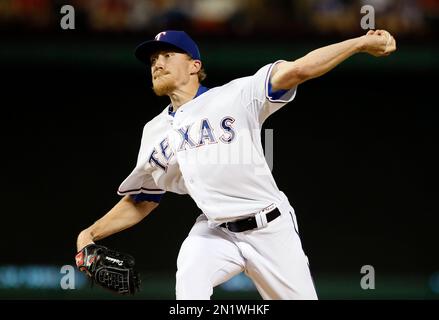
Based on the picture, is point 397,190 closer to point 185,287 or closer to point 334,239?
point 334,239

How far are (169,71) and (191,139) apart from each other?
379mm

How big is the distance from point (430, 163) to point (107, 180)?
2.49 meters

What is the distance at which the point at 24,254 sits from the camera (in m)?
5.79

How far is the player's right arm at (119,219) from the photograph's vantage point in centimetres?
372

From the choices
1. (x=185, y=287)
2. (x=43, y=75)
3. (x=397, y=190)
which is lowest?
(x=185, y=287)

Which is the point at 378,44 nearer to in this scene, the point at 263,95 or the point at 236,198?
the point at 263,95

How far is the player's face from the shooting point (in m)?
3.58

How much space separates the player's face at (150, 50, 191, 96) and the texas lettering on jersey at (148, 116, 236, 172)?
0.23 metres

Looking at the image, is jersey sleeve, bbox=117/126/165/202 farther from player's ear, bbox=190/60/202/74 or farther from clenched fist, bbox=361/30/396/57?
clenched fist, bbox=361/30/396/57

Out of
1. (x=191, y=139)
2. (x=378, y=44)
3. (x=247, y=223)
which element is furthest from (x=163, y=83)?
(x=378, y=44)

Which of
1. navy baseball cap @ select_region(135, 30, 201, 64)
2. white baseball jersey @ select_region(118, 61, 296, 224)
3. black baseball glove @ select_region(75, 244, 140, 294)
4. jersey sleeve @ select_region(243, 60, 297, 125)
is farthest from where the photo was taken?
navy baseball cap @ select_region(135, 30, 201, 64)

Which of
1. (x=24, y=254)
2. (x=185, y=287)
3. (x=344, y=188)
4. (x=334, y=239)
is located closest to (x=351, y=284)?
(x=334, y=239)

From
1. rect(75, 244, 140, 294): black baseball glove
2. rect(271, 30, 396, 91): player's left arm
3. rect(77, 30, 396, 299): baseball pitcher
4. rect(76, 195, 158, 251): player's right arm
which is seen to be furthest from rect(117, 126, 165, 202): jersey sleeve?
rect(271, 30, 396, 91): player's left arm

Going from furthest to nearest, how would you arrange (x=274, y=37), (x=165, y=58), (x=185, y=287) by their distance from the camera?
(x=274, y=37) → (x=165, y=58) → (x=185, y=287)
